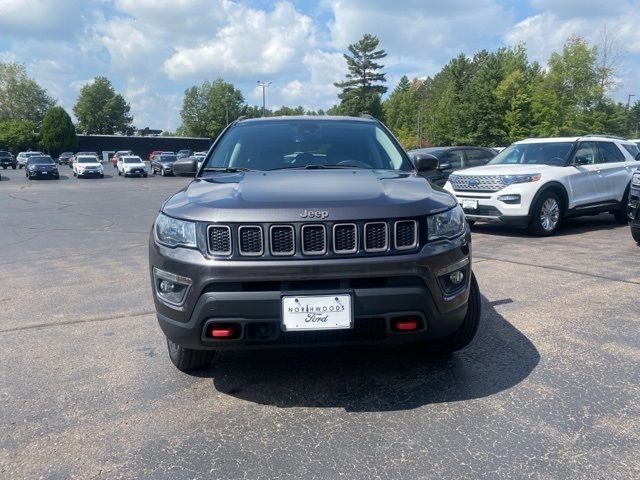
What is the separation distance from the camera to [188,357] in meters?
3.41

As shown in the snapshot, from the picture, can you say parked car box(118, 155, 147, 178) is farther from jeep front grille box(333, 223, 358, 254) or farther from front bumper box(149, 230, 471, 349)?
jeep front grille box(333, 223, 358, 254)

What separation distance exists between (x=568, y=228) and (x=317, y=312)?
A: 8829 millimetres

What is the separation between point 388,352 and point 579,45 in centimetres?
4812

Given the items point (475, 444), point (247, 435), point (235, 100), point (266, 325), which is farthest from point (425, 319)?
point (235, 100)

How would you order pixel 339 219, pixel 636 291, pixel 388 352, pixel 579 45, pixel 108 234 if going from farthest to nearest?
pixel 579 45 → pixel 108 234 → pixel 636 291 → pixel 388 352 → pixel 339 219

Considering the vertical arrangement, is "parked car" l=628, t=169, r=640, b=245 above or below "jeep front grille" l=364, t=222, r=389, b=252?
below

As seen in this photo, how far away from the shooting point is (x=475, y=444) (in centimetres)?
263

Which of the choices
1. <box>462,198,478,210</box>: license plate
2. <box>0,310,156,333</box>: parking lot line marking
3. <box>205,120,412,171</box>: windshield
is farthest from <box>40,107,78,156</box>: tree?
<box>205,120,412,171</box>: windshield

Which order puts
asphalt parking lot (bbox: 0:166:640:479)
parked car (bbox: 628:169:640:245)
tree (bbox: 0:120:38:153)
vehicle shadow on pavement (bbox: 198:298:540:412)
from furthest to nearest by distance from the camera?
1. tree (bbox: 0:120:38:153)
2. parked car (bbox: 628:169:640:245)
3. vehicle shadow on pavement (bbox: 198:298:540:412)
4. asphalt parking lot (bbox: 0:166:640:479)

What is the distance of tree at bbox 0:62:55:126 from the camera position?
92188mm

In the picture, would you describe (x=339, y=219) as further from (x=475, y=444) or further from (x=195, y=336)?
(x=475, y=444)

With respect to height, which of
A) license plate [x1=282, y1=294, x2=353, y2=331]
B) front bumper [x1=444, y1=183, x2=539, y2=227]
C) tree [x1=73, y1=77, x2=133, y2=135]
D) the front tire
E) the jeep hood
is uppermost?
tree [x1=73, y1=77, x2=133, y2=135]

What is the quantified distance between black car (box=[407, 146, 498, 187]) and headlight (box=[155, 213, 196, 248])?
36.6 ft

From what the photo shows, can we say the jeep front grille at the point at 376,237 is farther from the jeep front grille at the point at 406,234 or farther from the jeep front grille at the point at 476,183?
the jeep front grille at the point at 476,183
